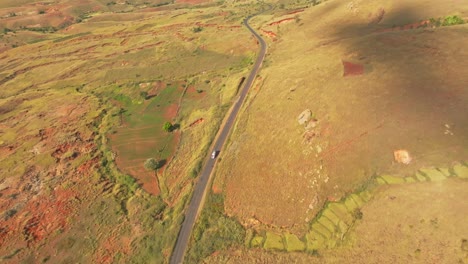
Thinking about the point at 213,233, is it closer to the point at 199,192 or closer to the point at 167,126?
the point at 199,192

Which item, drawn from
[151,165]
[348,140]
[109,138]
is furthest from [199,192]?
[109,138]

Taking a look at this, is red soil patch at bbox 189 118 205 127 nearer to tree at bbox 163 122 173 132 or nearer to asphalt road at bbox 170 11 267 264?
tree at bbox 163 122 173 132

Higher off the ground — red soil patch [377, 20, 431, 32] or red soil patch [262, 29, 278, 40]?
red soil patch [377, 20, 431, 32]

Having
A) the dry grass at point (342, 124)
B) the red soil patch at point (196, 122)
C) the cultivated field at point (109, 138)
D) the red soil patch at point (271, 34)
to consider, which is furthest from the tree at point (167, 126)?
the red soil patch at point (271, 34)

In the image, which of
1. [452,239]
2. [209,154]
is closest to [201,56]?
[209,154]

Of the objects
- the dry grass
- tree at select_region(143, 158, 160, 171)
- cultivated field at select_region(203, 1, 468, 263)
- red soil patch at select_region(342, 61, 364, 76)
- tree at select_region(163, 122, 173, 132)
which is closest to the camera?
cultivated field at select_region(203, 1, 468, 263)

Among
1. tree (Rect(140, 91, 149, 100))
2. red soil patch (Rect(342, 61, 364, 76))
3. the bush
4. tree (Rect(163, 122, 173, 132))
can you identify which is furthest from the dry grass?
tree (Rect(140, 91, 149, 100))

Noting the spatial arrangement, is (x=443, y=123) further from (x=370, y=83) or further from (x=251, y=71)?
(x=251, y=71)

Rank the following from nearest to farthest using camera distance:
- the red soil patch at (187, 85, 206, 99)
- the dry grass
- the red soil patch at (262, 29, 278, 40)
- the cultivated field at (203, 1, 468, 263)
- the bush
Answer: the cultivated field at (203, 1, 468, 263) < the bush < the dry grass < the red soil patch at (187, 85, 206, 99) < the red soil patch at (262, 29, 278, 40)

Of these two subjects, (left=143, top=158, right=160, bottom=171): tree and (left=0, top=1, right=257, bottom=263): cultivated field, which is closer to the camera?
(left=0, top=1, right=257, bottom=263): cultivated field
